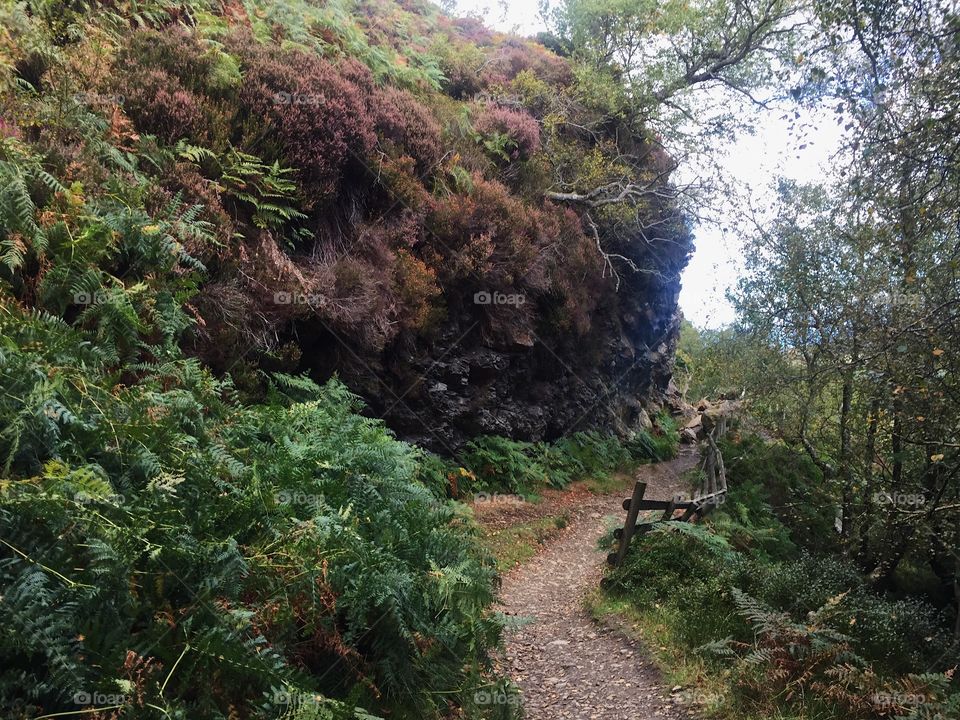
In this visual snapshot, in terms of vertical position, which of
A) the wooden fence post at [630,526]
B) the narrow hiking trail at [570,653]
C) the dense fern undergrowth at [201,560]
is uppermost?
the wooden fence post at [630,526]

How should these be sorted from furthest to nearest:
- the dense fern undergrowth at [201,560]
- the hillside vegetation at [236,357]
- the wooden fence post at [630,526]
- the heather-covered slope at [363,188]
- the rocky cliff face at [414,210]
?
the wooden fence post at [630,526] → the rocky cliff face at [414,210] → the heather-covered slope at [363,188] → the hillside vegetation at [236,357] → the dense fern undergrowth at [201,560]

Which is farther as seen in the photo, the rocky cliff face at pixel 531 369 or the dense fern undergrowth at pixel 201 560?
the rocky cliff face at pixel 531 369

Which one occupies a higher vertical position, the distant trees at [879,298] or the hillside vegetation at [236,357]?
the distant trees at [879,298]

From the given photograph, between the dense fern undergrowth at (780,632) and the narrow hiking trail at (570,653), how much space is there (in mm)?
421

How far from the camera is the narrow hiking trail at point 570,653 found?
584cm

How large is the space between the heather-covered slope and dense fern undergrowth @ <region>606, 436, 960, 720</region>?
470 cm

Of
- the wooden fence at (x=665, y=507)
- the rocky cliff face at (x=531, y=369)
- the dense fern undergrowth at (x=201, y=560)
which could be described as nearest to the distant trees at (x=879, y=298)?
the wooden fence at (x=665, y=507)

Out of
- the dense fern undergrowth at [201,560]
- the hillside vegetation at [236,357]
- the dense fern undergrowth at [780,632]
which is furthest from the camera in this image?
the dense fern undergrowth at [780,632]

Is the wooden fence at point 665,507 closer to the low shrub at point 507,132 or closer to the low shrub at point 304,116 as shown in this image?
the low shrub at point 304,116

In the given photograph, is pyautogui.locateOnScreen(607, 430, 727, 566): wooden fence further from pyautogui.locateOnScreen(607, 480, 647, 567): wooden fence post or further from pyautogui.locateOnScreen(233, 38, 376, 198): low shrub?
pyautogui.locateOnScreen(233, 38, 376, 198): low shrub

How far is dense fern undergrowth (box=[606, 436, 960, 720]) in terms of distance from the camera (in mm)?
5246

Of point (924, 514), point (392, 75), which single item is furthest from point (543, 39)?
point (924, 514)

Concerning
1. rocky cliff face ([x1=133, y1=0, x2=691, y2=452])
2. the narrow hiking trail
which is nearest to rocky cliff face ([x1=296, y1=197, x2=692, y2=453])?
rocky cliff face ([x1=133, y1=0, x2=691, y2=452])

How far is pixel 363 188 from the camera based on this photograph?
963 centimetres
